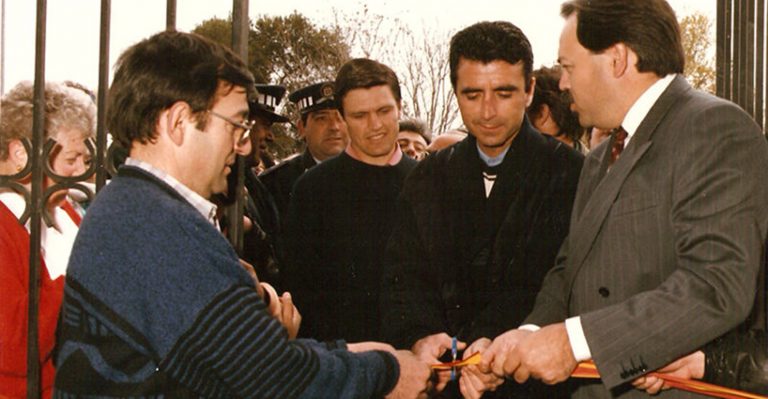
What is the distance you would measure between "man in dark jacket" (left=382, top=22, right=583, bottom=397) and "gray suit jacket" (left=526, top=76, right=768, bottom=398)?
710mm

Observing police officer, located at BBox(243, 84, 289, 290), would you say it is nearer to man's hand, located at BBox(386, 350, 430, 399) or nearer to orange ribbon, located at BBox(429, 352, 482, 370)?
orange ribbon, located at BBox(429, 352, 482, 370)

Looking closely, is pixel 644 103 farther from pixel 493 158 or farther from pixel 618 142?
pixel 493 158

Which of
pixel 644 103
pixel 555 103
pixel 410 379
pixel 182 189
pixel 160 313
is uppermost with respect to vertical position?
pixel 555 103

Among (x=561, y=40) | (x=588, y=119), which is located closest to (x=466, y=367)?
(x=588, y=119)

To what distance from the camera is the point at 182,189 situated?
2.32m

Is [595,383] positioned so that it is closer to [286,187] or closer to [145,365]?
[145,365]

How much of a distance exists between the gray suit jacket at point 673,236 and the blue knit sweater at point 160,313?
2.97 feet

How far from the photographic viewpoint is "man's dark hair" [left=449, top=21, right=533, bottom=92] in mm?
3633

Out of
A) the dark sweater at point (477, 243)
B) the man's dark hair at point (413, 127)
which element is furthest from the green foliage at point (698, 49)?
the dark sweater at point (477, 243)

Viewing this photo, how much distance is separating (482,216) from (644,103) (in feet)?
3.13

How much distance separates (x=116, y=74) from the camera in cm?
241

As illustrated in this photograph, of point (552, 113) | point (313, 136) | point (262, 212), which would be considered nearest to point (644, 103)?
point (552, 113)

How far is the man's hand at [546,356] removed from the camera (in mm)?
2562

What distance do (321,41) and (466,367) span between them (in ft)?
110
